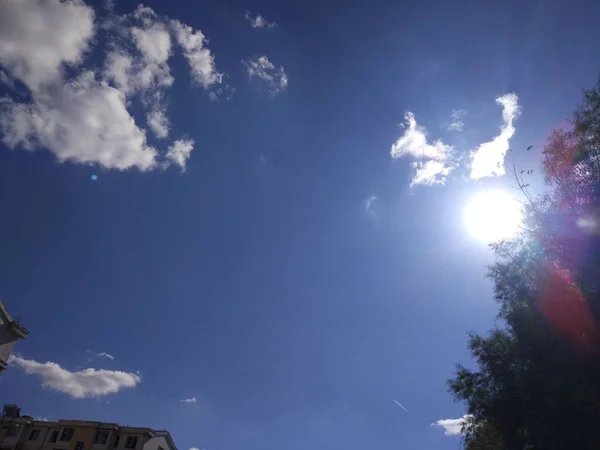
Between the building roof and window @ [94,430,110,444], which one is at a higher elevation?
the building roof

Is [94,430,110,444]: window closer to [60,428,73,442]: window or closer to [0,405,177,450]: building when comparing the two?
[0,405,177,450]: building

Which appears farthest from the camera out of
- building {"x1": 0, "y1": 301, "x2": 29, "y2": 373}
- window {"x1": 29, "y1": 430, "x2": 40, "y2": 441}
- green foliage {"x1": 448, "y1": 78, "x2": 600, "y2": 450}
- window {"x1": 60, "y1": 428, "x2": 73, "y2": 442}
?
window {"x1": 29, "y1": 430, "x2": 40, "y2": 441}

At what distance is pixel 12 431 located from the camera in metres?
44.6

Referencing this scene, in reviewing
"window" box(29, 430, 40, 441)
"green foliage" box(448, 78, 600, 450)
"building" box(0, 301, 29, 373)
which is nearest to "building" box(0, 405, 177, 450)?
"window" box(29, 430, 40, 441)

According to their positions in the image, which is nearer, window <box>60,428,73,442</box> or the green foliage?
the green foliage

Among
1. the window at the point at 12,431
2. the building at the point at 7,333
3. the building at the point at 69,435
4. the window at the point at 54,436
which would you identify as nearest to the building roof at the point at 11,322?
the building at the point at 7,333

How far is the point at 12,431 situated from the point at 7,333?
28283mm

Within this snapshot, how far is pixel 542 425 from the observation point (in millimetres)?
19016

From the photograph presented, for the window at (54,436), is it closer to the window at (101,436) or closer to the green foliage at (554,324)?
the window at (101,436)

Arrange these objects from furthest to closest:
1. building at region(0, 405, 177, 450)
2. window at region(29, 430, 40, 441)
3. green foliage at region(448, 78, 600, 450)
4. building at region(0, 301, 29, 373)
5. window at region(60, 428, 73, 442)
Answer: window at region(29, 430, 40, 441) < window at region(60, 428, 73, 442) < building at region(0, 405, 177, 450) < building at region(0, 301, 29, 373) < green foliage at region(448, 78, 600, 450)

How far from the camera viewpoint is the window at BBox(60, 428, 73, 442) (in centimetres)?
4383

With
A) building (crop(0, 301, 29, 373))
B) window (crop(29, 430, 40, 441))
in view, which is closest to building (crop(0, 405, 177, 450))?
window (crop(29, 430, 40, 441))

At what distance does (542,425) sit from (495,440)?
4498 millimetres

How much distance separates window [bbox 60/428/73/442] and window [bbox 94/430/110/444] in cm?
306
